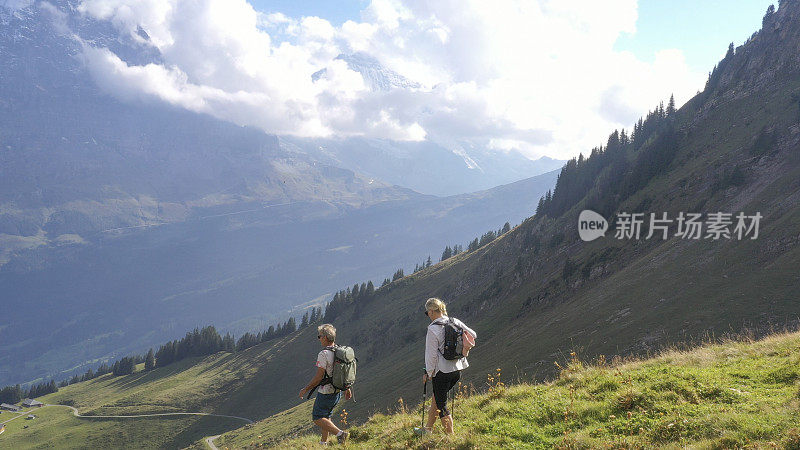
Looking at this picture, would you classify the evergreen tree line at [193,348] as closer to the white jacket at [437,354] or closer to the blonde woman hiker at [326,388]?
the blonde woman hiker at [326,388]

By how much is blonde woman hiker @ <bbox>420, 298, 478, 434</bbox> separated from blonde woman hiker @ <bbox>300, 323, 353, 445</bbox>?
2719 mm

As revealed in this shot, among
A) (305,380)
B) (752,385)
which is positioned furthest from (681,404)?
(305,380)

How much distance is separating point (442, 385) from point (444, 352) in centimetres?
104

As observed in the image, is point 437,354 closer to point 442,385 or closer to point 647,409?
point 442,385

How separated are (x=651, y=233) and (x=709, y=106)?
220 feet

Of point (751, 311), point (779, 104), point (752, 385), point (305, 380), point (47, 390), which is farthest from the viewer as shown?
point (47, 390)

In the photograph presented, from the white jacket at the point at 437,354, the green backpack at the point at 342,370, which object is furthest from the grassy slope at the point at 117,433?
the white jacket at the point at 437,354

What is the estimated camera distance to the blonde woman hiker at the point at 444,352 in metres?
10.3

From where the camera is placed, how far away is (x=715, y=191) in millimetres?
69750

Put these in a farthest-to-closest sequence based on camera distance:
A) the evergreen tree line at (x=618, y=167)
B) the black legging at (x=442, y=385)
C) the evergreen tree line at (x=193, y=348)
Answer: the evergreen tree line at (x=193, y=348)
the evergreen tree line at (x=618, y=167)
the black legging at (x=442, y=385)

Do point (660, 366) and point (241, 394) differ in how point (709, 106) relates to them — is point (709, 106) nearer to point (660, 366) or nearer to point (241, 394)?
point (660, 366)

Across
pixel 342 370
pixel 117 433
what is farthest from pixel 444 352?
pixel 117 433

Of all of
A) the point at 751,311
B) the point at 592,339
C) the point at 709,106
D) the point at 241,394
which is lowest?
the point at 241,394

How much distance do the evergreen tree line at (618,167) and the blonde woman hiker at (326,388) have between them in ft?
319
